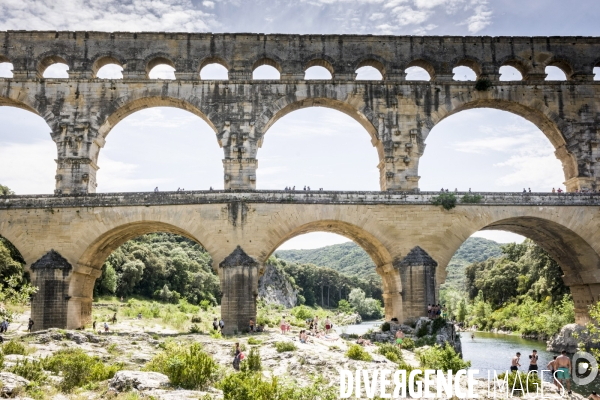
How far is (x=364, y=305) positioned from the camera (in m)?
94.6

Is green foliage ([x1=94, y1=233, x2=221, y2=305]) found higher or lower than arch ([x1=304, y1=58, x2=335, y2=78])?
lower

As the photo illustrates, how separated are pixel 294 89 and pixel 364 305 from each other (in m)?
72.4

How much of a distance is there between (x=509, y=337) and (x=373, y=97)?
26336 mm

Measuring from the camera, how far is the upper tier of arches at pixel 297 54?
2753 centimetres

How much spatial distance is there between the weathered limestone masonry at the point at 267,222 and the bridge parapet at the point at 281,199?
46mm

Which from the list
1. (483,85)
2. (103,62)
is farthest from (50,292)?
(483,85)

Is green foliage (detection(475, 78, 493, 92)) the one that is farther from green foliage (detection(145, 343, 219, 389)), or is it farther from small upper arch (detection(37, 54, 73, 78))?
small upper arch (detection(37, 54, 73, 78))

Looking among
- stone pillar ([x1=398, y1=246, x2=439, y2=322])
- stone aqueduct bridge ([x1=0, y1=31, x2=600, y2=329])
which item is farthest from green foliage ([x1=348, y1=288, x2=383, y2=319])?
stone pillar ([x1=398, y1=246, x2=439, y2=322])

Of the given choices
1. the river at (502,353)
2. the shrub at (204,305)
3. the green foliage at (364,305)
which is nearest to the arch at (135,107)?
the river at (502,353)

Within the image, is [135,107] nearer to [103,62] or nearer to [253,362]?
[103,62]

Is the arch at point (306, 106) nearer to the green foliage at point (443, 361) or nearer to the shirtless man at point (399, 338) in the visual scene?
the shirtless man at point (399, 338)

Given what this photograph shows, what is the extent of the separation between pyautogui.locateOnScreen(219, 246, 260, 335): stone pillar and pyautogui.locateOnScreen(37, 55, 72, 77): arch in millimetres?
13497

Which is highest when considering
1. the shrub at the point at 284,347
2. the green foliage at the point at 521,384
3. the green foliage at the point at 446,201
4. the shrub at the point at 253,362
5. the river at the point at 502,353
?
the green foliage at the point at 446,201

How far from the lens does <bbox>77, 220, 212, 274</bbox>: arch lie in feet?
81.1
